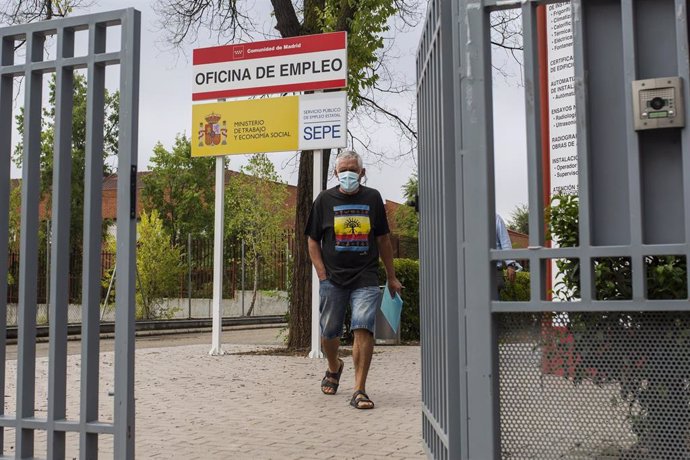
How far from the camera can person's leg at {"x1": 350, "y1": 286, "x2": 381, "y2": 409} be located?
7289mm

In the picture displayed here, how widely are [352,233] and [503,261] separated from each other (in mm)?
3814

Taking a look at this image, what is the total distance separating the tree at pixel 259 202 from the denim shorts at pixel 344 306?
32.2 meters

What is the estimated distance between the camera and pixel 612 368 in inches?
131

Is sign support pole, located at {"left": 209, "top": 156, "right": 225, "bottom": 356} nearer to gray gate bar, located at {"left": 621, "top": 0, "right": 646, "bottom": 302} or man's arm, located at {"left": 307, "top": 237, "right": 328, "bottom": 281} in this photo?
man's arm, located at {"left": 307, "top": 237, "right": 328, "bottom": 281}

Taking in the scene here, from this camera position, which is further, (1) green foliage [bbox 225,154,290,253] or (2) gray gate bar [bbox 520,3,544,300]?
(1) green foliage [bbox 225,154,290,253]

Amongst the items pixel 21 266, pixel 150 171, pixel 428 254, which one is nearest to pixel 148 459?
pixel 21 266

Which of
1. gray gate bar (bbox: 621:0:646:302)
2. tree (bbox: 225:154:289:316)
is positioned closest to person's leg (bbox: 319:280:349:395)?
gray gate bar (bbox: 621:0:646:302)

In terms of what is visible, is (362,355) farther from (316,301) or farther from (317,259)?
(316,301)

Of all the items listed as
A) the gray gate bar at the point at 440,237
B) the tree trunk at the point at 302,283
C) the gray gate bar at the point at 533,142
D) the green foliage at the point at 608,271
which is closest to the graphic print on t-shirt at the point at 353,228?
the gray gate bar at the point at 440,237

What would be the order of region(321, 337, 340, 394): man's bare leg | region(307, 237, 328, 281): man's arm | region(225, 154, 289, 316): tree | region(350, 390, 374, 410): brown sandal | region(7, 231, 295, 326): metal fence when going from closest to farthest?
region(350, 390, 374, 410): brown sandal → region(307, 237, 328, 281): man's arm → region(321, 337, 340, 394): man's bare leg → region(7, 231, 295, 326): metal fence → region(225, 154, 289, 316): tree

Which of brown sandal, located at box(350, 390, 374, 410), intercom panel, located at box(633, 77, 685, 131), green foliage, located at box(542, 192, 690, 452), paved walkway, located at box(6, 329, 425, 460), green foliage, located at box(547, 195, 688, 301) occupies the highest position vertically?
intercom panel, located at box(633, 77, 685, 131)

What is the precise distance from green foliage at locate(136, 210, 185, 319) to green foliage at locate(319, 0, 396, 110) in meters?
14.7

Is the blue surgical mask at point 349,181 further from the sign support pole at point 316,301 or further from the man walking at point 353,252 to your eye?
the sign support pole at point 316,301

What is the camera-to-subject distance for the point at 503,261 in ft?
12.0
